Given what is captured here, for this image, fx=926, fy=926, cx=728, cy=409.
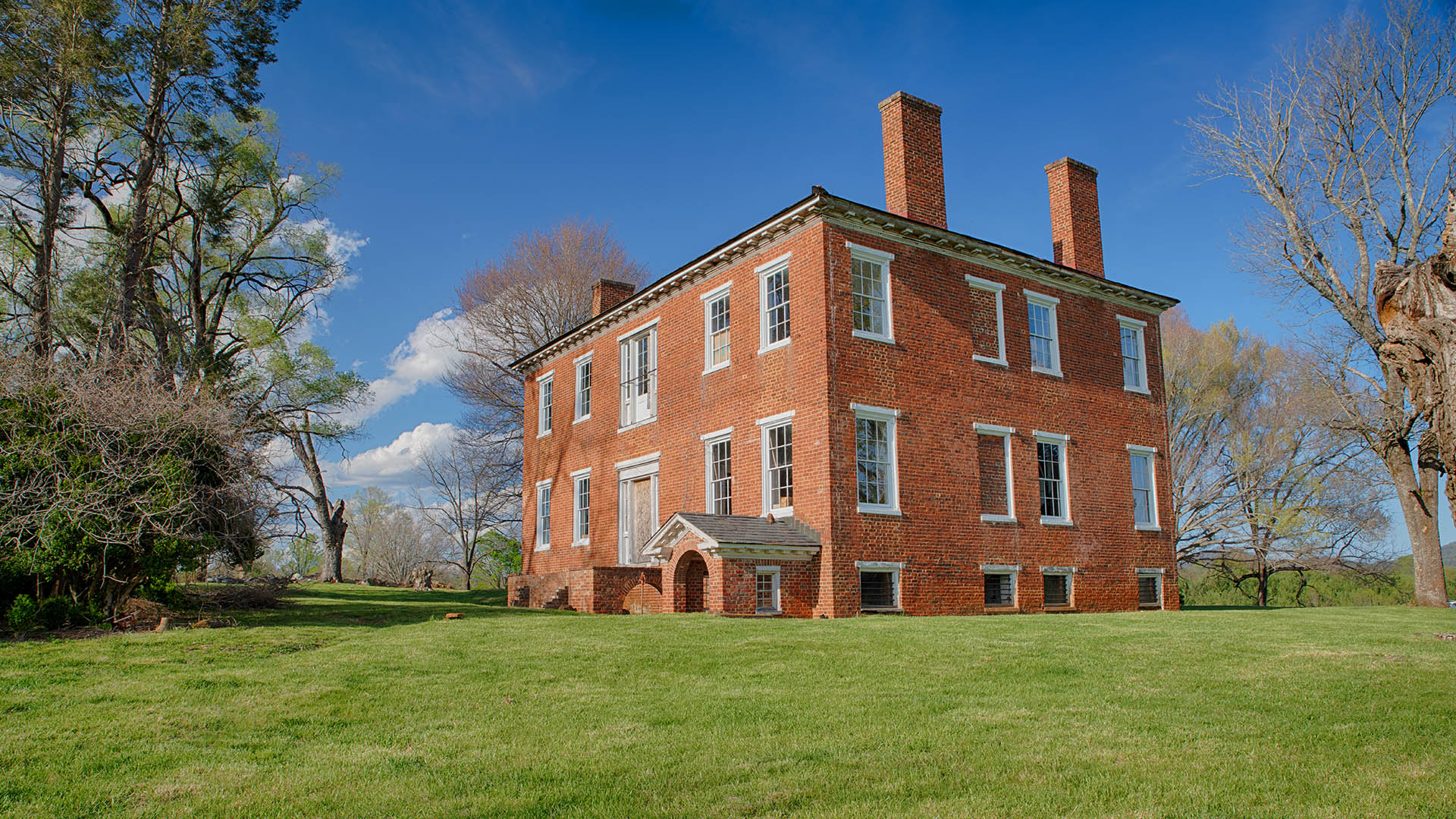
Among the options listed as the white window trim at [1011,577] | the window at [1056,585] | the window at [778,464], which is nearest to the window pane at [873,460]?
the window at [778,464]

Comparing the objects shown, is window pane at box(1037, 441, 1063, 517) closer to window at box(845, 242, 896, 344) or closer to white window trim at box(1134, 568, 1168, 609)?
white window trim at box(1134, 568, 1168, 609)

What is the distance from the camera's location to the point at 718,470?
734 inches

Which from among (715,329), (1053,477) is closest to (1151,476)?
(1053,477)

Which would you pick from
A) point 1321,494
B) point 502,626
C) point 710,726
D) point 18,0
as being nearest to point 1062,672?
point 710,726

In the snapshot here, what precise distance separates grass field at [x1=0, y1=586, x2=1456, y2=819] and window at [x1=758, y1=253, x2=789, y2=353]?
297 inches

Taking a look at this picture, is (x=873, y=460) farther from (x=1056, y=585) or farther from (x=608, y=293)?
(x=608, y=293)

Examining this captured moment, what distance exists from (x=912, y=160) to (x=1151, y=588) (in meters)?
11.0

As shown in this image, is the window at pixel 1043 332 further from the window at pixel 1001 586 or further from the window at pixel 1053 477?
the window at pixel 1001 586

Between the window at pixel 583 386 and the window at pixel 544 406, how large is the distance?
2.03 meters

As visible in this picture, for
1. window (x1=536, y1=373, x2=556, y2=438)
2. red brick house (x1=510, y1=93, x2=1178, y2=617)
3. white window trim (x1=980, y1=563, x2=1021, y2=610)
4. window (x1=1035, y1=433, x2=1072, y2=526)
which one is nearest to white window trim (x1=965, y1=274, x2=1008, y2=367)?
red brick house (x1=510, y1=93, x2=1178, y2=617)

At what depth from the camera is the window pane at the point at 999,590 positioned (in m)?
17.8

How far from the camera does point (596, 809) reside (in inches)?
180

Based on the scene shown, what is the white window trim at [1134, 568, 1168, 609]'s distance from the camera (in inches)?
803

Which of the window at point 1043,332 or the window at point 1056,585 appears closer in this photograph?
the window at point 1056,585
